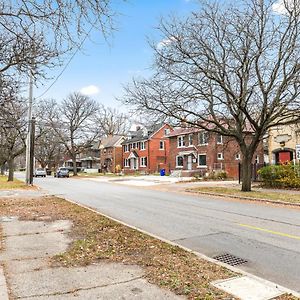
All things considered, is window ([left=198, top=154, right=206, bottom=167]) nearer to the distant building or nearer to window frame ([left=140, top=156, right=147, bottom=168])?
window frame ([left=140, top=156, right=147, bottom=168])

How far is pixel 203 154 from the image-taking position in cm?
4303

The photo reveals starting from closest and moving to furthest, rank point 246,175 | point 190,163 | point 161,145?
point 246,175 → point 190,163 → point 161,145

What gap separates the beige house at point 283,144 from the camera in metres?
29.4

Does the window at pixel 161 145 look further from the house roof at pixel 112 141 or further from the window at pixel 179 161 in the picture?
the house roof at pixel 112 141

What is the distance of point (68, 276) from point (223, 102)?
16756mm

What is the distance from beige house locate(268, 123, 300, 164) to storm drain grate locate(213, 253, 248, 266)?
24048 mm

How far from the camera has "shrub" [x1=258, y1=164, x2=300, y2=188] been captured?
74.8ft

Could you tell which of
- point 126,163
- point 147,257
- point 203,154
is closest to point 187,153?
point 203,154

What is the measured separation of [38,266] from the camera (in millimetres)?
5598

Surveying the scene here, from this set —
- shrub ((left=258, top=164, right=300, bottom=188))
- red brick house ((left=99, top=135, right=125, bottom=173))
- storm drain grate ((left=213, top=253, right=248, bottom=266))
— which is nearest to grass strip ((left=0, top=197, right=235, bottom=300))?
storm drain grate ((left=213, top=253, right=248, bottom=266))

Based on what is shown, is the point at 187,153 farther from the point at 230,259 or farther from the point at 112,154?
the point at 230,259

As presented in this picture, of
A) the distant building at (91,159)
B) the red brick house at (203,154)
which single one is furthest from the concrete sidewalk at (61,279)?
the distant building at (91,159)

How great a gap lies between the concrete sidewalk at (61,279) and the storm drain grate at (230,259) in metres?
1.80

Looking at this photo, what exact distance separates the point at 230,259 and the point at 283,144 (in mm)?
25930
